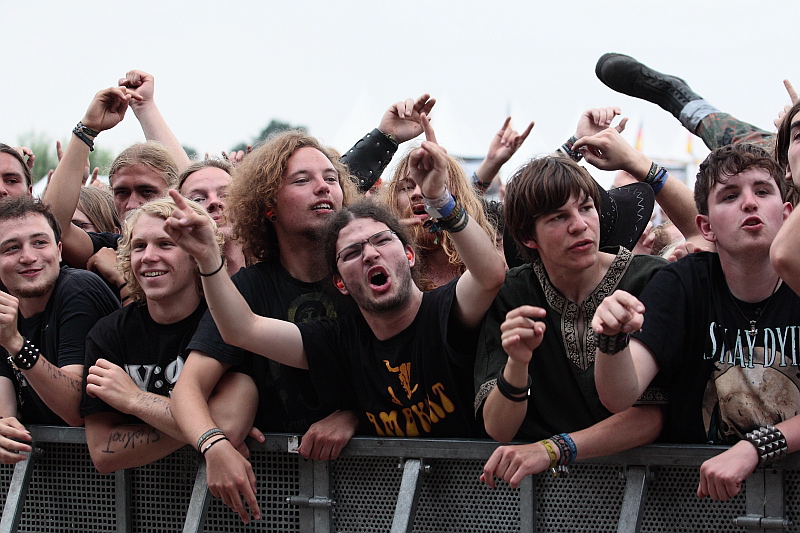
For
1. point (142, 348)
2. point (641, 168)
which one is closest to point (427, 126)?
point (641, 168)

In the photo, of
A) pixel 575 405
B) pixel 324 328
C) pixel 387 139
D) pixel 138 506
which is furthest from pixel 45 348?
pixel 575 405

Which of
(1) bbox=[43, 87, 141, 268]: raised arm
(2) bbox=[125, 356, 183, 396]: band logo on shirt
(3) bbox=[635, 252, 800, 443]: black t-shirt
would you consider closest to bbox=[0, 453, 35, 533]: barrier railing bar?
(2) bbox=[125, 356, 183, 396]: band logo on shirt

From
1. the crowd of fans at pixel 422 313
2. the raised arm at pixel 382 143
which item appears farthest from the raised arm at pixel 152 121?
the raised arm at pixel 382 143

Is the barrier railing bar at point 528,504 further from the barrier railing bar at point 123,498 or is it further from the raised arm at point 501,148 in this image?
the raised arm at point 501,148

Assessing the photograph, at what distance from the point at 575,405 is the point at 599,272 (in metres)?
0.46

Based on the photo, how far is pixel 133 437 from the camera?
3518 millimetres

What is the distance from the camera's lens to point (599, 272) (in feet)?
10.4

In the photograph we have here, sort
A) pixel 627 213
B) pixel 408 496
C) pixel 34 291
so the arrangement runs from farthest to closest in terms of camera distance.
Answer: pixel 34 291
pixel 627 213
pixel 408 496

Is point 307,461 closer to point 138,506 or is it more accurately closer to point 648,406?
point 138,506

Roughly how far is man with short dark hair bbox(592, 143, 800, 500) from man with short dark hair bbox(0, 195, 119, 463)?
2.26 m

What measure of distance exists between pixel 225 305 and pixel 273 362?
458 millimetres

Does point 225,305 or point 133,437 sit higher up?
point 225,305

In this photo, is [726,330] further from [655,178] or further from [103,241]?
[103,241]

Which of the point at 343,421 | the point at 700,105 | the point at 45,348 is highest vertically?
the point at 700,105
